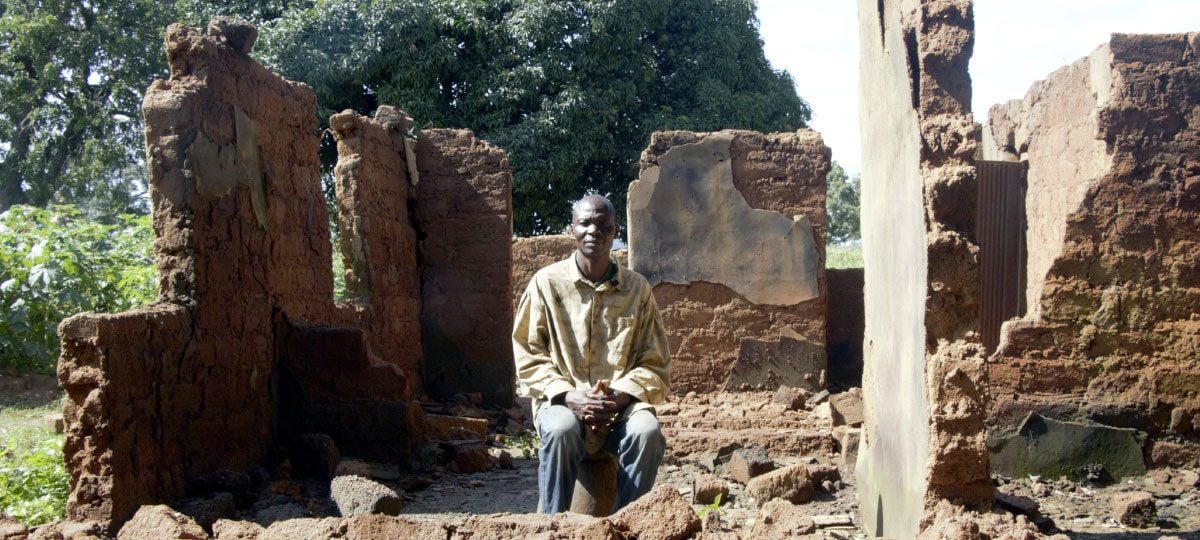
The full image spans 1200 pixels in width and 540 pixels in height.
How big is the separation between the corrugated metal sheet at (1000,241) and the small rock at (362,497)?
4697mm

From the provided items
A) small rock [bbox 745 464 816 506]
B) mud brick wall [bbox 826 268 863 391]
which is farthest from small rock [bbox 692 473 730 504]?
mud brick wall [bbox 826 268 863 391]

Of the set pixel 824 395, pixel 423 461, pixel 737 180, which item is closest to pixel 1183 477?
pixel 824 395

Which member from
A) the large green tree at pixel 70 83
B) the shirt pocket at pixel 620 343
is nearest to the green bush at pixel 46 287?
the shirt pocket at pixel 620 343

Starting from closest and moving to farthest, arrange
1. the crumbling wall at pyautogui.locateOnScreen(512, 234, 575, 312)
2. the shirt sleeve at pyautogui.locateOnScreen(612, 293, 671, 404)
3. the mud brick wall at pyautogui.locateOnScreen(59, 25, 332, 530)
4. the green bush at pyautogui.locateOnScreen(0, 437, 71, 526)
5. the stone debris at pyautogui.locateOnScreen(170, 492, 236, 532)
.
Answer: the shirt sleeve at pyautogui.locateOnScreen(612, 293, 671, 404) < the mud brick wall at pyautogui.locateOnScreen(59, 25, 332, 530) < the stone debris at pyautogui.locateOnScreen(170, 492, 236, 532) < the green bush at pyautogui.locateOnScreen(0, 437, 71, 526) < the crumbling wall at pyautogui.locateOnScreen(512, 234, 575, 312)

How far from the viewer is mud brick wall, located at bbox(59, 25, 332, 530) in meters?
4.55

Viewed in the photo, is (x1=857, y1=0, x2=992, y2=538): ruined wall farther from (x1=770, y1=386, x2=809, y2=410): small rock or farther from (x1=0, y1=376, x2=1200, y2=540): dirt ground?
(x1=770, y1=386, x2=809, y2=410): small rock

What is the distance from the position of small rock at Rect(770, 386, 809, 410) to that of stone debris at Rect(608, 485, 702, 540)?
4.35 m

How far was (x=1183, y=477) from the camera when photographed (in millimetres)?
6234

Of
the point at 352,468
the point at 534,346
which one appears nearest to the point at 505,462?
the point at 352,468

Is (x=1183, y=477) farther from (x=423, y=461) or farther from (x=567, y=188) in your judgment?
(x=567, y=188)

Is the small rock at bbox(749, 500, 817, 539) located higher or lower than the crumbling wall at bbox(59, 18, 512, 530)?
lower

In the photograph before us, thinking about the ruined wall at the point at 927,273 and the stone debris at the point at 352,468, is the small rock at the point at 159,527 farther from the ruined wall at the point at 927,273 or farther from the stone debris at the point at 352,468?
the ruined wall at the point at 927,273

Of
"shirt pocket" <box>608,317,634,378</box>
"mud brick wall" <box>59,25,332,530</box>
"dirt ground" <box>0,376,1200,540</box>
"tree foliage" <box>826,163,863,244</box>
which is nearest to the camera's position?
"shirt pocket" <box>608,317,634,378</box>

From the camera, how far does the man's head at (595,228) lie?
14.3 feet
